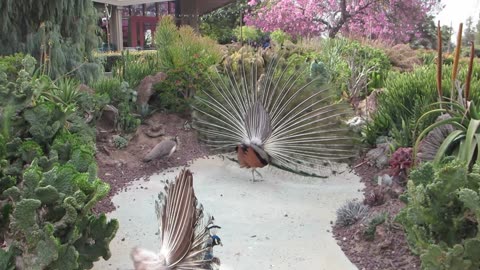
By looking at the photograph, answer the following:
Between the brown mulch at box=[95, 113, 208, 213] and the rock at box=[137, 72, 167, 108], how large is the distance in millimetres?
302

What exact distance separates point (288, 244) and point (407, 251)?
1.03 metres

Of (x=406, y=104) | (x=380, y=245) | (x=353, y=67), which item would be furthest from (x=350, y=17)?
(x=380, y=245)

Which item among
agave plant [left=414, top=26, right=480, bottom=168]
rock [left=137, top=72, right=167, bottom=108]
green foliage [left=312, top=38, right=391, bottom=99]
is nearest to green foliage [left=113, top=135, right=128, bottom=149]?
rock [left=137, top=72, right=167, bottom=108]

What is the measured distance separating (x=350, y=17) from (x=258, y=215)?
13.1 meters

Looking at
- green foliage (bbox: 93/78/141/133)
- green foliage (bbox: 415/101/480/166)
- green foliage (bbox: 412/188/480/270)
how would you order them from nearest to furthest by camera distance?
green foliage (bbox: 412/188/480/270) < green foliage (bbox: 415/101/480/166) < green foliage (bbox: 93/78/141/133)

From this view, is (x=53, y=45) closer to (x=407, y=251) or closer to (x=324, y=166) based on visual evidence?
(x=324, y=166)

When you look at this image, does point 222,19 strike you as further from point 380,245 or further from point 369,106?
point 380,245

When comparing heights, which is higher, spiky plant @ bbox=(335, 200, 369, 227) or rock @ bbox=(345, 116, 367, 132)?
rock @ bbox=(345, 116, 367, 132)

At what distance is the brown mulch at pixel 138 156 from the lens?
6070mm

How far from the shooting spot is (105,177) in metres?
6.03

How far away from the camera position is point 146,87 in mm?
8180

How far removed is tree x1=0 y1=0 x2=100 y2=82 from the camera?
26.7 feet

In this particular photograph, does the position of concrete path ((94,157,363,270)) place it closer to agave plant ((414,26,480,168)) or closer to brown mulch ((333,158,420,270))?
brown mulch ((333,158,420,270))

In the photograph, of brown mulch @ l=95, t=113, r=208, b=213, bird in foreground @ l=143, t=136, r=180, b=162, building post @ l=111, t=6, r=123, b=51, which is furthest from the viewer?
building post @ l=111, t=6, r=123, b=51
